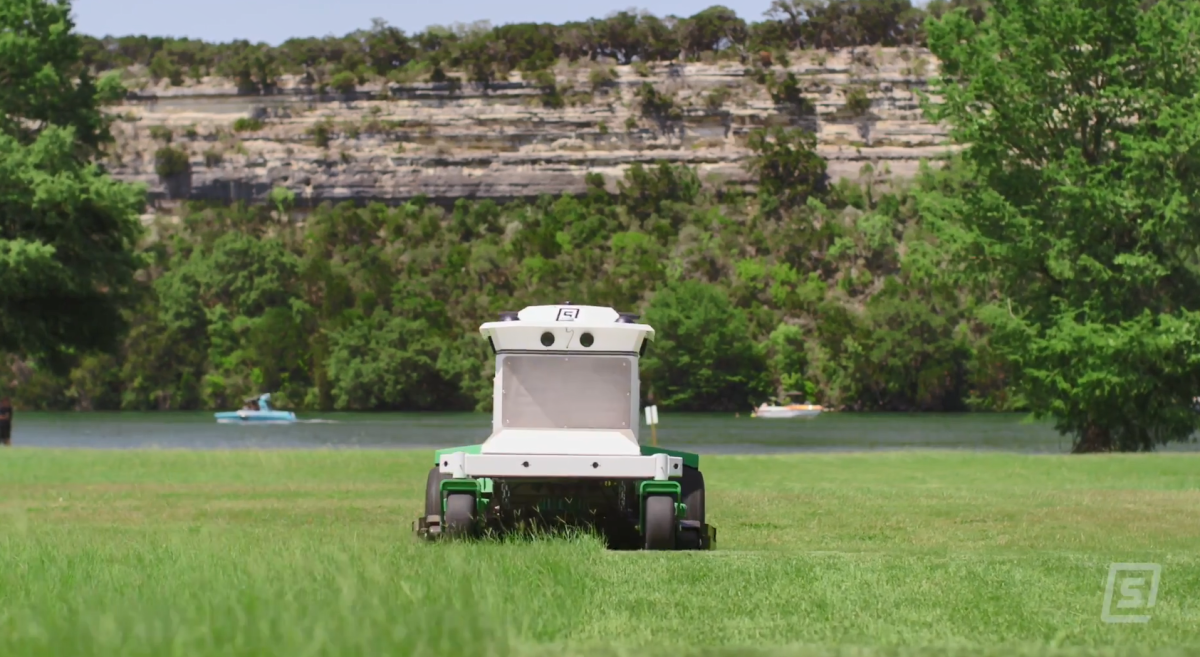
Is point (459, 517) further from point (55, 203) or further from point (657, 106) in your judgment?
point (657, 106)

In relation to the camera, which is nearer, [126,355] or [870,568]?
[870,568]

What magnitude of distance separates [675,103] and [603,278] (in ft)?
165

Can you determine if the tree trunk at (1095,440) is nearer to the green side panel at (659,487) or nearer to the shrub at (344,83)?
the green side panel at (659,487)

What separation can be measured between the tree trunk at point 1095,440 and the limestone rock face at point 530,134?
128 m

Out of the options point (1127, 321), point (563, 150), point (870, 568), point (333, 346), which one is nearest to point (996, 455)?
point (1127, 321)

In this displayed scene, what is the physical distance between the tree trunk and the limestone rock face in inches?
5026

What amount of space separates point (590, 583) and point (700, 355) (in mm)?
110221

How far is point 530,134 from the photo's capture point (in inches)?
7352

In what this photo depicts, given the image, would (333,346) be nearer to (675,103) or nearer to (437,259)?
(437,259)

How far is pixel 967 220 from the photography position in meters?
44.5

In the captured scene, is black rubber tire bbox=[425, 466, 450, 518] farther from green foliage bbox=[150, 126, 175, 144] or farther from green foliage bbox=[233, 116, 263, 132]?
green foliage bbox=[233, 116, 263, 132]

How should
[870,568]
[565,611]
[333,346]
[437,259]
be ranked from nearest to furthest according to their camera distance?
Result: [565,611] → [870,568] → [333,346] → [437,259]
